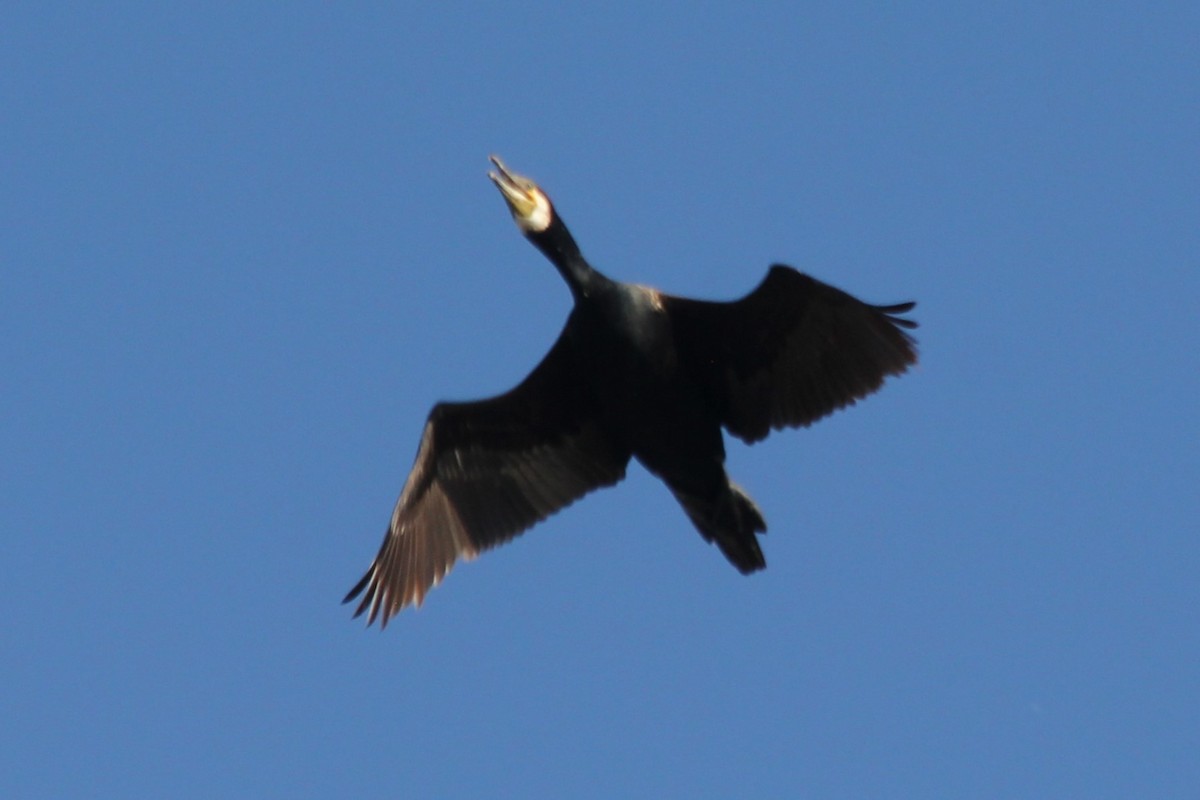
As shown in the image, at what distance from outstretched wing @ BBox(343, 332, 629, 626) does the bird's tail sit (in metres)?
0.75

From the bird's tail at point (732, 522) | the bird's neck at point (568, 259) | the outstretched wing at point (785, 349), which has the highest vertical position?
the bird's neck at point (568, 259)

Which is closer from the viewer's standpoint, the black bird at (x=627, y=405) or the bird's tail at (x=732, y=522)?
the black bird at (x=627, y=405)

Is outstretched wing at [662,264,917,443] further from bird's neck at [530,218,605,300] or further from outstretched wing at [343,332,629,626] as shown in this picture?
outstretched wing at [343,332,629,626]

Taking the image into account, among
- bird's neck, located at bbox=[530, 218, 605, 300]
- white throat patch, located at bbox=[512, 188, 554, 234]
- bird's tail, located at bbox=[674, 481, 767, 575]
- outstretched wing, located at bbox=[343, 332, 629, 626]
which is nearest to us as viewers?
bird's neck, located at bbox=[530, 218, 605, 300]

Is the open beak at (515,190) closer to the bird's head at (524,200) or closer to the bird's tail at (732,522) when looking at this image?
the bird's head at (524,200)

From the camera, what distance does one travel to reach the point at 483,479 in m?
12.2

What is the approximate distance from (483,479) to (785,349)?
2.37 meters

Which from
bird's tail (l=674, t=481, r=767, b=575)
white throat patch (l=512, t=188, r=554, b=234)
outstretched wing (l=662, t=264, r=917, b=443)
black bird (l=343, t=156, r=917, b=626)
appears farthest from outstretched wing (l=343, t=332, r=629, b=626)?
white throat patch (l=512, t=188, r=554, b=234)

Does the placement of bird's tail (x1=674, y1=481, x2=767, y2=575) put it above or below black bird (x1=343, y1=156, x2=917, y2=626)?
below

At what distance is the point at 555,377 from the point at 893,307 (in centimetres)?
233

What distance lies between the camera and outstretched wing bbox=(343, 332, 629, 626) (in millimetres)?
11922

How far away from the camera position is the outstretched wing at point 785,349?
11.1m

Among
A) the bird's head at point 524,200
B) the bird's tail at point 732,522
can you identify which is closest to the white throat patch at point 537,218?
the bird's head at point 524,200

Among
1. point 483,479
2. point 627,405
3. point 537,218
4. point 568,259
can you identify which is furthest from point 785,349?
point 483,479
